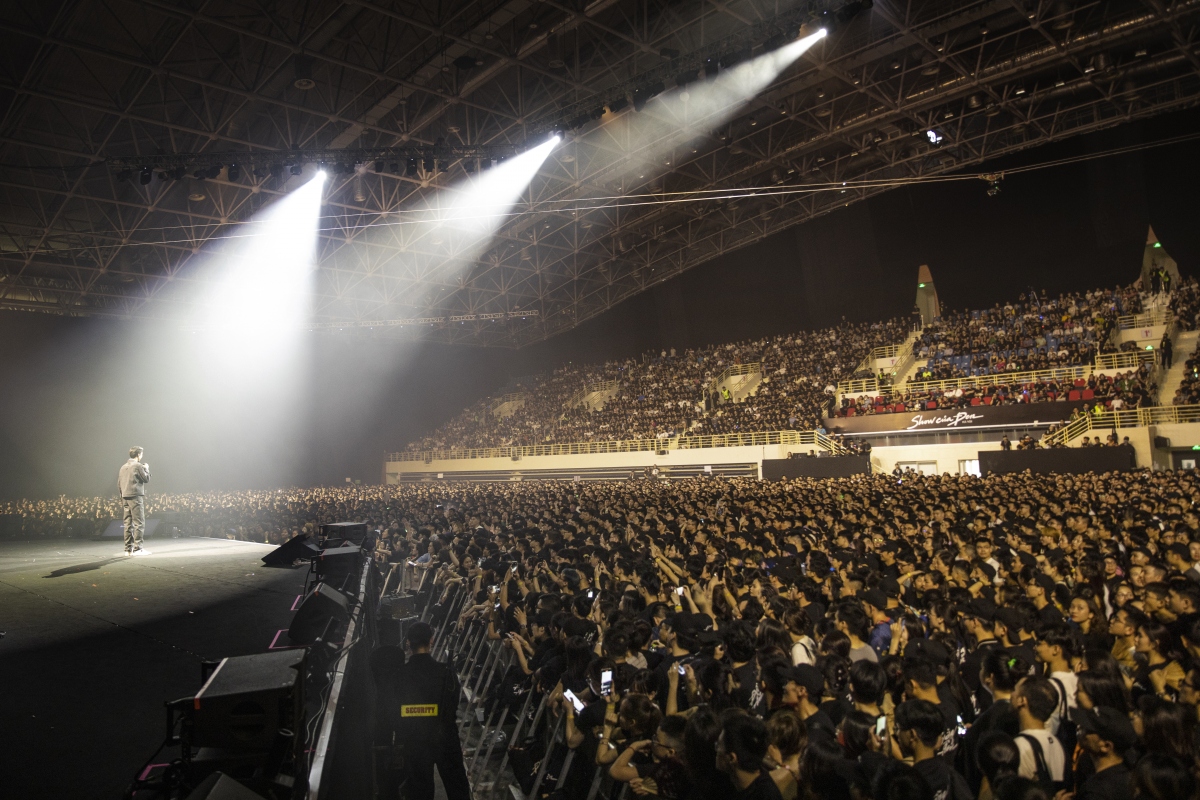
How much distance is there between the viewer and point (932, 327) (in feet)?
94.7

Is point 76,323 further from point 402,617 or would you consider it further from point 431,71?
point 402,617

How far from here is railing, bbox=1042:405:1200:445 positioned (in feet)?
65.8

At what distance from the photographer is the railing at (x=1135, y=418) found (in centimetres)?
2005

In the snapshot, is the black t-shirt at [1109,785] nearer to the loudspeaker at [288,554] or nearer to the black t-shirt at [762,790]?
the black t-shirt at [762,790]

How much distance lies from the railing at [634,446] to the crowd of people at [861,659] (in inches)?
710

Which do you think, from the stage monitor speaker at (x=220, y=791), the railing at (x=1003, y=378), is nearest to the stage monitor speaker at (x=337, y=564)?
the stage monitor speaker at (x=220, y=791)

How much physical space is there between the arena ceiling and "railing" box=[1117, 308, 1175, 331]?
23.1 ft

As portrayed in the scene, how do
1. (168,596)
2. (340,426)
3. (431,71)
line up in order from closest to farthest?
(168,596)
(431,71)
(340,426)

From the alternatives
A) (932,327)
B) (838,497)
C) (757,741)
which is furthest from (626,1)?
(932,327)

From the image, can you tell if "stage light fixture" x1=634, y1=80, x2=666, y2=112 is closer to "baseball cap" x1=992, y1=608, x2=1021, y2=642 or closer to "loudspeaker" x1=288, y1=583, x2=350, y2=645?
"loudspeaker" x1=288, y1=583, x2=350, y2=645

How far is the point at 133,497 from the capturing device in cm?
1070

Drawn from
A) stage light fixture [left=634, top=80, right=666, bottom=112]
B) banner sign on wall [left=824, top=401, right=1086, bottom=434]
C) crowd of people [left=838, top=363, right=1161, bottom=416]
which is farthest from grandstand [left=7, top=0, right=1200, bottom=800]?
stage light fixture [left=634, top=80, right=666, bottom=112]

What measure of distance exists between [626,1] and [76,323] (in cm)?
2594

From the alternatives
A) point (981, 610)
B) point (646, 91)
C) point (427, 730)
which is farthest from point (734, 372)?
point (427, 730)
